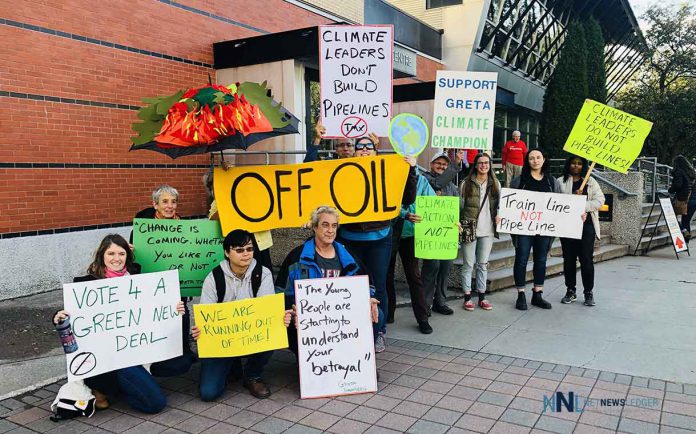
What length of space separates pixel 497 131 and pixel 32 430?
21196 mm

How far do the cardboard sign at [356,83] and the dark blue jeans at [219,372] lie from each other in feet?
7.14

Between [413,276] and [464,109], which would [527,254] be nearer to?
[413,276]

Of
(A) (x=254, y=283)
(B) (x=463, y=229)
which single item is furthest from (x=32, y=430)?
(B) (x=463, y=229)

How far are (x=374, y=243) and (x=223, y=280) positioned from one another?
4.74 ft

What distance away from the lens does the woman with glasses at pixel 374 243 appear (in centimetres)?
478

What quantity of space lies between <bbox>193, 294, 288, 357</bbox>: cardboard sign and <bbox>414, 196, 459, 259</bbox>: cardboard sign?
2029 millimetres

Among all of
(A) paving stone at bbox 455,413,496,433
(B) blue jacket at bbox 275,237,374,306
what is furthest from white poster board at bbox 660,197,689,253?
(A) paving stone at bbox 455,413,496,433

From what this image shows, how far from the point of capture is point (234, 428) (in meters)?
3.49

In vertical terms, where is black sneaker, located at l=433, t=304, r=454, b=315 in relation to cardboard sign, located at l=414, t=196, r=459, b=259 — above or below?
below

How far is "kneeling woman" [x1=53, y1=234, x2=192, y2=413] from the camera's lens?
146 inches

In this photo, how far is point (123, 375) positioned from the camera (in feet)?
12.1

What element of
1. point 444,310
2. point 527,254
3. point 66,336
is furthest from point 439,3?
point 66,336

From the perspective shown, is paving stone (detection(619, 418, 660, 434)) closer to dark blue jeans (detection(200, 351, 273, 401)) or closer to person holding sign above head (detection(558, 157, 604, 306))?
dark blue jeans (detection(200, 351, 273, 401))

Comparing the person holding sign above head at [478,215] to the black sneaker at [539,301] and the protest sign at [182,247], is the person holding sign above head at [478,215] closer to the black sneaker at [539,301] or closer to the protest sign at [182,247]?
the black sneaker at [539,301]
